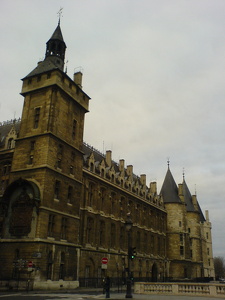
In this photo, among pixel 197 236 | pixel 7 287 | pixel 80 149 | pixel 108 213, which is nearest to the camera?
pixel 7 287

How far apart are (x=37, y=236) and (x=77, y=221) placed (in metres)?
7.22

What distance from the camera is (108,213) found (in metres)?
46.1

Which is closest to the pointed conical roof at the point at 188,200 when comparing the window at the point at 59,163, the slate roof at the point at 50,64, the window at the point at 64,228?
the window at the point at 64,228

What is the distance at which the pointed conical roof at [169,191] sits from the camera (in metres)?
68.6

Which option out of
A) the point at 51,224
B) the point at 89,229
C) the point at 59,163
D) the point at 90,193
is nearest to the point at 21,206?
the point at 51,224

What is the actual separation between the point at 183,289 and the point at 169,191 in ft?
151

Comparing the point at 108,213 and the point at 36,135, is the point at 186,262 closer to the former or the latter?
the point at 108,213

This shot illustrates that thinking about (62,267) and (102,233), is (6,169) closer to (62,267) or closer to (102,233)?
(62,267)

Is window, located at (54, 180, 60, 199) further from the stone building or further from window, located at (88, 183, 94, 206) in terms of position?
window, located at (88, 183, 94, 206)

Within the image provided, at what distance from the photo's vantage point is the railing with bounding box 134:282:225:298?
22984mm

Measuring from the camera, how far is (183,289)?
24328 mm

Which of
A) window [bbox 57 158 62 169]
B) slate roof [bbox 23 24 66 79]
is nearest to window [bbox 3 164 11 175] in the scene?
window [bbox 57 158 62 169]

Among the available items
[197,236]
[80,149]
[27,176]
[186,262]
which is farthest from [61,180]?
[197,236]

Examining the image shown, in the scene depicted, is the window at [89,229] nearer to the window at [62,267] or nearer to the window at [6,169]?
the window at [62,267]
